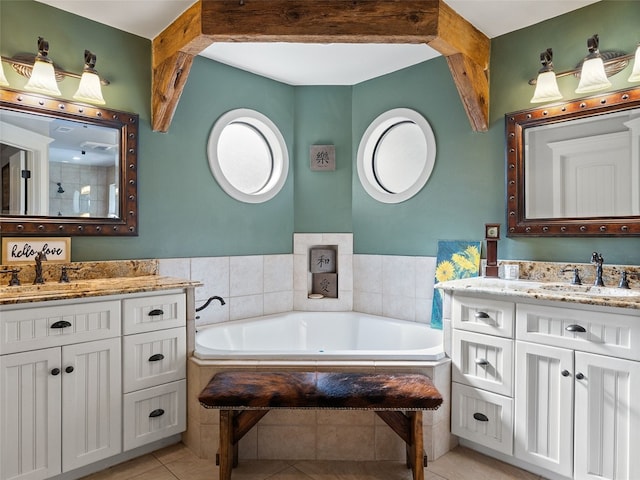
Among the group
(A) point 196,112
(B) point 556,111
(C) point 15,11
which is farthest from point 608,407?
(C) point 15,11

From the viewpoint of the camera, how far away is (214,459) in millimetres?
2230

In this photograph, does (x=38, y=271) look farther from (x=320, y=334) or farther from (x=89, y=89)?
(x=320, y=334)

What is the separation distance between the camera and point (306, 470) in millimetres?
2135

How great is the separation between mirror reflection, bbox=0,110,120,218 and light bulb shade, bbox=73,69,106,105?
0.63 feet

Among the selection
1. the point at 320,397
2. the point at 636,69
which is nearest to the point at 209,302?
the point at 320,397

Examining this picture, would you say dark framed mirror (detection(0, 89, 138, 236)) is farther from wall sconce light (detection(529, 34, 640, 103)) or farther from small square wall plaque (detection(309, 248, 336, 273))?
wall sconce light (detection(529, 34, 640, 103))

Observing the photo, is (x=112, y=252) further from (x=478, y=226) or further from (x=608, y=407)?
(x=608, y=407)

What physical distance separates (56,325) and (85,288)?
23 centimetres

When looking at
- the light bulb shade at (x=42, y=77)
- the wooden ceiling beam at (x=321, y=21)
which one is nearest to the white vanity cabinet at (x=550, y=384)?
the wooden ceiling beam at (x=321, y=21)

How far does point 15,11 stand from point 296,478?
→ 2.81 metres

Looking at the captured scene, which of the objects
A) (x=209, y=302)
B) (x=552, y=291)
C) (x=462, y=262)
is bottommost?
(x=209, y=302)

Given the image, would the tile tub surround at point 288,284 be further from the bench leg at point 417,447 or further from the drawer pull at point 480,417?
the bench leg at point 417,447

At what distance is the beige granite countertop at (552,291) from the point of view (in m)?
1.80

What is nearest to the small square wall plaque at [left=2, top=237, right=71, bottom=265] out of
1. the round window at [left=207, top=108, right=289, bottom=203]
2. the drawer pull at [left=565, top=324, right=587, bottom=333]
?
the round window at [left=207, top=108, right=289, bottom=203]
